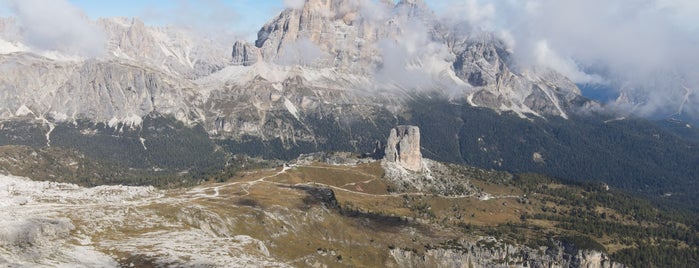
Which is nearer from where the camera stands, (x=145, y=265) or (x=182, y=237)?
(x=145, y=265)

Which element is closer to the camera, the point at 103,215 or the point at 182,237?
the point at 182,237

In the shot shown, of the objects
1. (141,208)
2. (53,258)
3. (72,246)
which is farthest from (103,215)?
(53,258)

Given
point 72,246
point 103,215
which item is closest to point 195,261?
point 72,246

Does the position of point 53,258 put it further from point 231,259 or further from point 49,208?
point 49,208

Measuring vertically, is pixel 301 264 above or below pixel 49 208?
below

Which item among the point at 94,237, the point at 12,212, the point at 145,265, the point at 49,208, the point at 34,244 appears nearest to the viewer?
the point at 145,265

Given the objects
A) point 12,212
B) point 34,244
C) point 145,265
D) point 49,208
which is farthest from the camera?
point 49,208

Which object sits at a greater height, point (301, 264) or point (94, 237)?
point (94, 237)

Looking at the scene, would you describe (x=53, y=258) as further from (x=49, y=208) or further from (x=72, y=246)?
(x=49, y=208)

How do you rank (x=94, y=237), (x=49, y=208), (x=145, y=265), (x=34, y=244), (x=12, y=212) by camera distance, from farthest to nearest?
(x=49, y=208)
(x=12, y=212)
(x=94, y=237)
(x=34, y=244)
(x=145, y=265)
